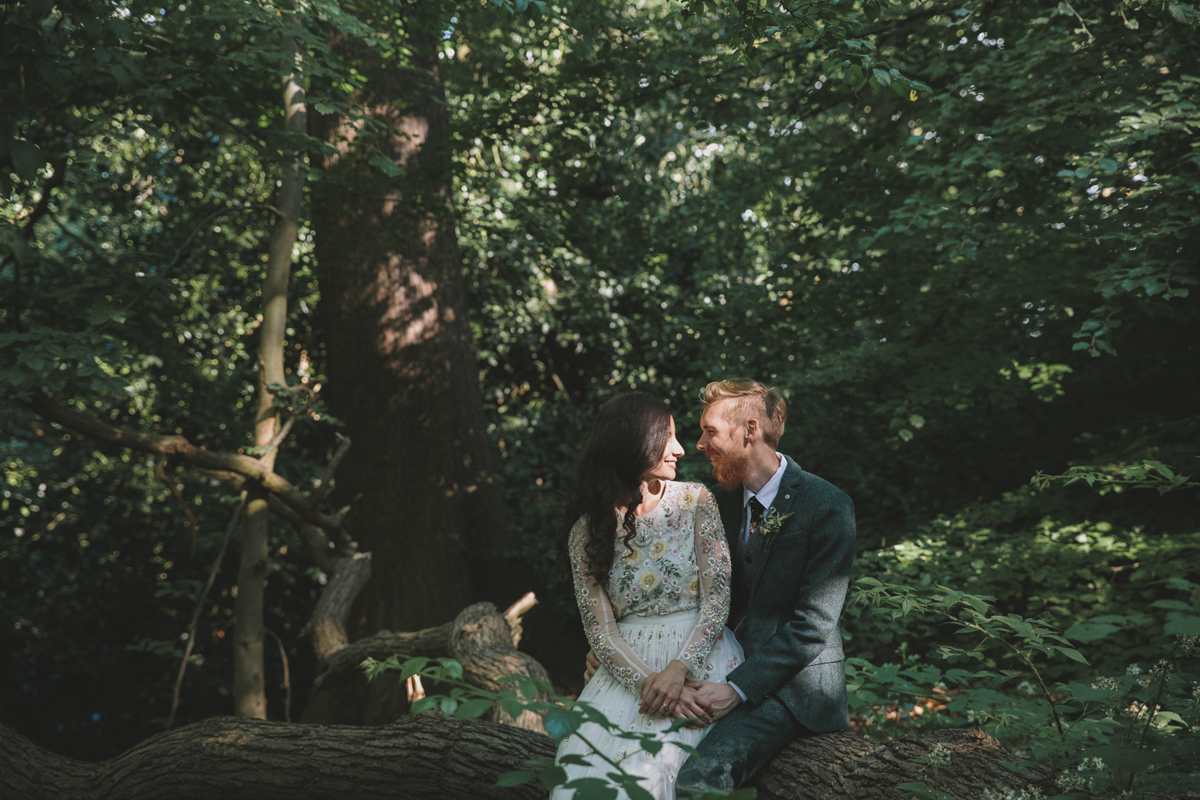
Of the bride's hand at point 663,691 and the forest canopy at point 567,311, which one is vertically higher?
the forest canopy at point 567,311

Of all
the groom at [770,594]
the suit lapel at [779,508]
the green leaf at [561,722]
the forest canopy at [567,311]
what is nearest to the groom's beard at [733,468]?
the groom at [770,594]

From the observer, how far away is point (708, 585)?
2.45 m

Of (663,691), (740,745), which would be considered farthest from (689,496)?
(740,745)

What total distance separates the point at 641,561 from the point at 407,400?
4.11 m

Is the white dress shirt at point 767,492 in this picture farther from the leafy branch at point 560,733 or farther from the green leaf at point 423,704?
the green leaf at point 423,704

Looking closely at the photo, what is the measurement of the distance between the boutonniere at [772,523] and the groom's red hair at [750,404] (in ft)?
0.82

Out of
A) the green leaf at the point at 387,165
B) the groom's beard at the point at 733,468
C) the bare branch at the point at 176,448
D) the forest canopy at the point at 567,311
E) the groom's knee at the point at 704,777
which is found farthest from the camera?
the green leaf at the point at 387,165

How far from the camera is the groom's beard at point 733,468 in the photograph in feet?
8.57

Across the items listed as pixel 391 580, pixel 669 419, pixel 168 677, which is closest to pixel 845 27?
pixel 669 419

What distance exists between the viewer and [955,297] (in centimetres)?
491

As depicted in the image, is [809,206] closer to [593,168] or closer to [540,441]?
[593,168]

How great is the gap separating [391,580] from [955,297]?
4383 mm

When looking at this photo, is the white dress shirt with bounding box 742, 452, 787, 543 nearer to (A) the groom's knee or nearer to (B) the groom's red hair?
(B) the groom's red hair

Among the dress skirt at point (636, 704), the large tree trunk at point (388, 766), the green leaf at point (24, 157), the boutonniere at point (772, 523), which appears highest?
the green leaf at point (24, 157)
